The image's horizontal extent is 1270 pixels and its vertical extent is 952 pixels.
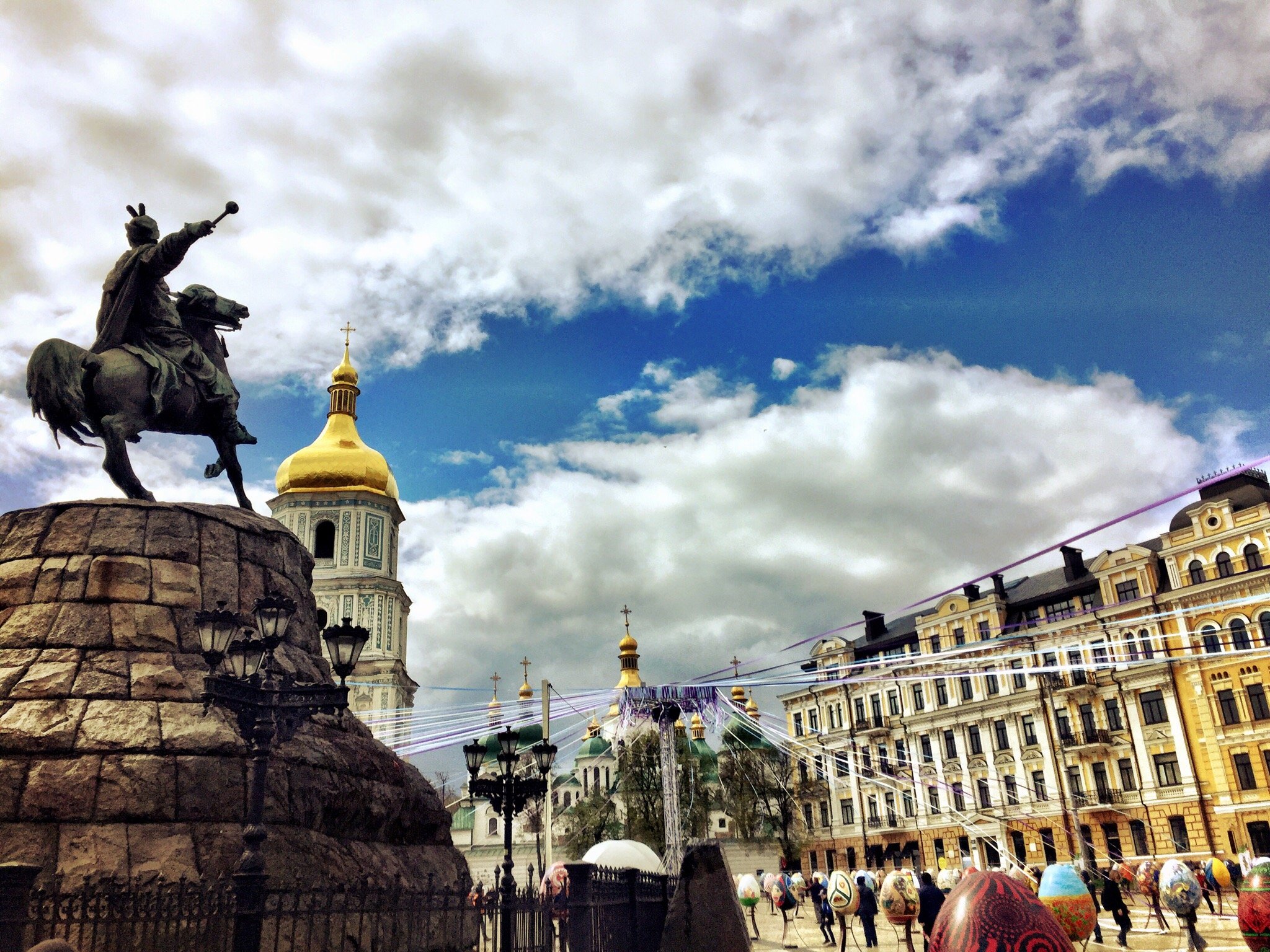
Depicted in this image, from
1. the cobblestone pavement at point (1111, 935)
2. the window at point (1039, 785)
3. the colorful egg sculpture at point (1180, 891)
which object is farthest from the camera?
the window at point (1039, 785)

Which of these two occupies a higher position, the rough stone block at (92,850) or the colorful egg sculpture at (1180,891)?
the rough stone block at (92,850)

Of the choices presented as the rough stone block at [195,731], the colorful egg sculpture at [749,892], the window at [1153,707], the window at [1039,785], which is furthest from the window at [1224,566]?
the rough stone block at [195,731]

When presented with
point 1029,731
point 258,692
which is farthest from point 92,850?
point 1029,731

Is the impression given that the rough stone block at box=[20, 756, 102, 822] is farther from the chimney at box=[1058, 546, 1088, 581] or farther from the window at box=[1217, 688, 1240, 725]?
the chimney at box=[1058, 546, 1088, 581]

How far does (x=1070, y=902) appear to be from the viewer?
12.6m

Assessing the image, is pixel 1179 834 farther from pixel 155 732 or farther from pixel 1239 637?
pixel 155 732

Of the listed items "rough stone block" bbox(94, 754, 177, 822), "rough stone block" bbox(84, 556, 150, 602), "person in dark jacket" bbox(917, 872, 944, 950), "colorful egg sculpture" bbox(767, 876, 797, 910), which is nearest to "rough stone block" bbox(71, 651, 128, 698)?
"rough stone block" bbox(84, 556, 150, 602)

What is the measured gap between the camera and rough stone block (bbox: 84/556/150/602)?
10633 millimetres

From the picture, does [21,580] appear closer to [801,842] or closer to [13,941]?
[13,941]

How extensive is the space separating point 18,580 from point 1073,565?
42.8m

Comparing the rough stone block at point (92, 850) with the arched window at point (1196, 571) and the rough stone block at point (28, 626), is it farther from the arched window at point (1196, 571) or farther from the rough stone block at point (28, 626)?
the arched window at point (1196, 571)

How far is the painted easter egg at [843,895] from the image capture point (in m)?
18.9

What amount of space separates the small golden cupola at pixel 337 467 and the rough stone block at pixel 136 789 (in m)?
47.6

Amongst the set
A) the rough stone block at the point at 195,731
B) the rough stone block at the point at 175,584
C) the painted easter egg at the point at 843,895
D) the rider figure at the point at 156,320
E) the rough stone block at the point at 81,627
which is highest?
the rider figure at the point at 156,320
